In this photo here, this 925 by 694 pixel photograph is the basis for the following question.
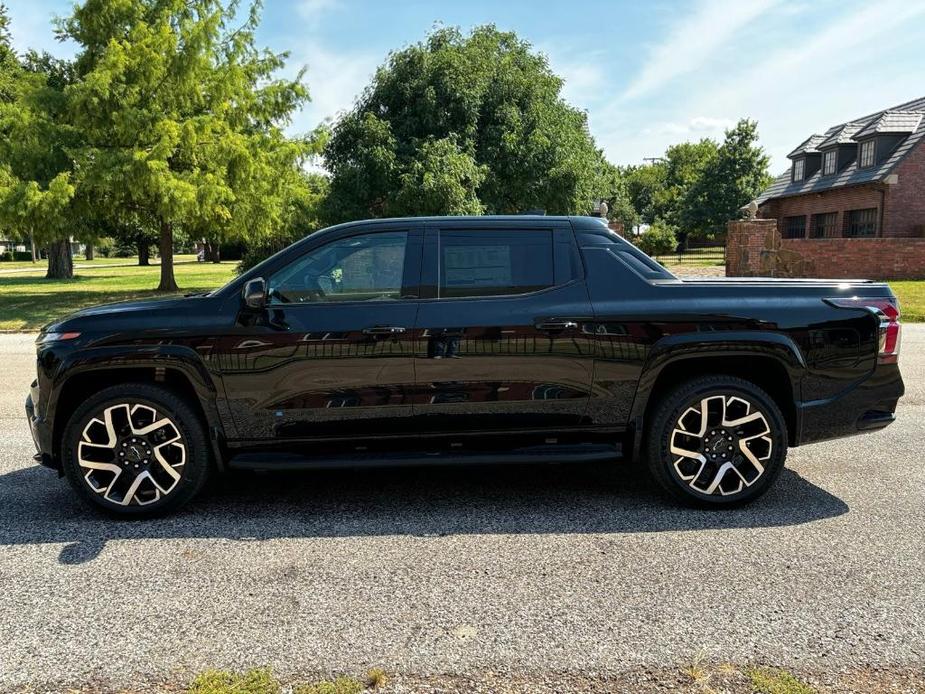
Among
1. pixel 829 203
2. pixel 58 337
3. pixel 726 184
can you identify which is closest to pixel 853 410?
pixel 58 337

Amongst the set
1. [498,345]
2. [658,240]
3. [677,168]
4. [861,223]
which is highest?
[677,168]

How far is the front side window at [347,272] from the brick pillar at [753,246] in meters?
19.6

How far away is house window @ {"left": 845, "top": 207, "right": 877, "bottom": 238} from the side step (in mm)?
31292

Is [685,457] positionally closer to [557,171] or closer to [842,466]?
[842,466]

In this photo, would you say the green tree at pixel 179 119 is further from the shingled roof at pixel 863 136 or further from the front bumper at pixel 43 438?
the shingled roof at pixel 863 136

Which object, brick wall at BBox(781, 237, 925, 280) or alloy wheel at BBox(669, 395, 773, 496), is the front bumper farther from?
brick wall at BBox(781, 237, 925, 280)

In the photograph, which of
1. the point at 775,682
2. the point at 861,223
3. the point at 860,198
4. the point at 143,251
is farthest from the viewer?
the point at 143,251

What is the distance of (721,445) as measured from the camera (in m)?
4.40

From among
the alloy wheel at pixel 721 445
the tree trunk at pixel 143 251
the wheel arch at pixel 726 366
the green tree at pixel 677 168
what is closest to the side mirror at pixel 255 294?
the wheel arch at pixel 726 366

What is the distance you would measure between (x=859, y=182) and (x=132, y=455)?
109 feet

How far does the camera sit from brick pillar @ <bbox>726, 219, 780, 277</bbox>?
22.0m

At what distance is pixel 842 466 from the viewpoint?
211 inches

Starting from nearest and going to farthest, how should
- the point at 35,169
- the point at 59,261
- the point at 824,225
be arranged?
the point at 35,169, the point at 824,225, the point at 59,261

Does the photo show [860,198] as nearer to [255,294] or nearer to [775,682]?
[255,294]
